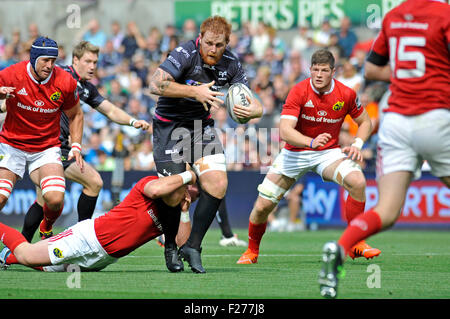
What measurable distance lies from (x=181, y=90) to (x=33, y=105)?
207 cm

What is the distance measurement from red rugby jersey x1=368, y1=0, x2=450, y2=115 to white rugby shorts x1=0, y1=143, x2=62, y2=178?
15.1 feet

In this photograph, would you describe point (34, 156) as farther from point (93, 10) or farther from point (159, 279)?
point (93, 10)

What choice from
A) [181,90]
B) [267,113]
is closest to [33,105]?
[181,90]

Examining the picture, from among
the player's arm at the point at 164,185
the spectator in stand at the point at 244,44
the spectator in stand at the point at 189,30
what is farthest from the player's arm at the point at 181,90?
the spectator in stand at the point at 189,30

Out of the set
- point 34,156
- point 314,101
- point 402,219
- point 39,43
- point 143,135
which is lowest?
point 402,219

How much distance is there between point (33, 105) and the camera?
8898mm

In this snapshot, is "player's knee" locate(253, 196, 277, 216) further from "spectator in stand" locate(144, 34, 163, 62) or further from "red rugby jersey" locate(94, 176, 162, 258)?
"spectator in stand" locate(144, 34, 163, 62)

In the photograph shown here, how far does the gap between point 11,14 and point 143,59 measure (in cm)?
545

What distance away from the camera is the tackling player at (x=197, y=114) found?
7871mm

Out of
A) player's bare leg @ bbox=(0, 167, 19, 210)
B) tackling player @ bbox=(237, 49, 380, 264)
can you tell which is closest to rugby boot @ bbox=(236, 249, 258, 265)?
tackling player @ bbox=(237, 49, 380, 264)

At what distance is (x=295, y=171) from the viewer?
31.0 feet

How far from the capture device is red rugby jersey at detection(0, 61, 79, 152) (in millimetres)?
8789

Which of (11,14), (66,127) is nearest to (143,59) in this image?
(11,14)

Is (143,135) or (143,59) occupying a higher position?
(143,59)
